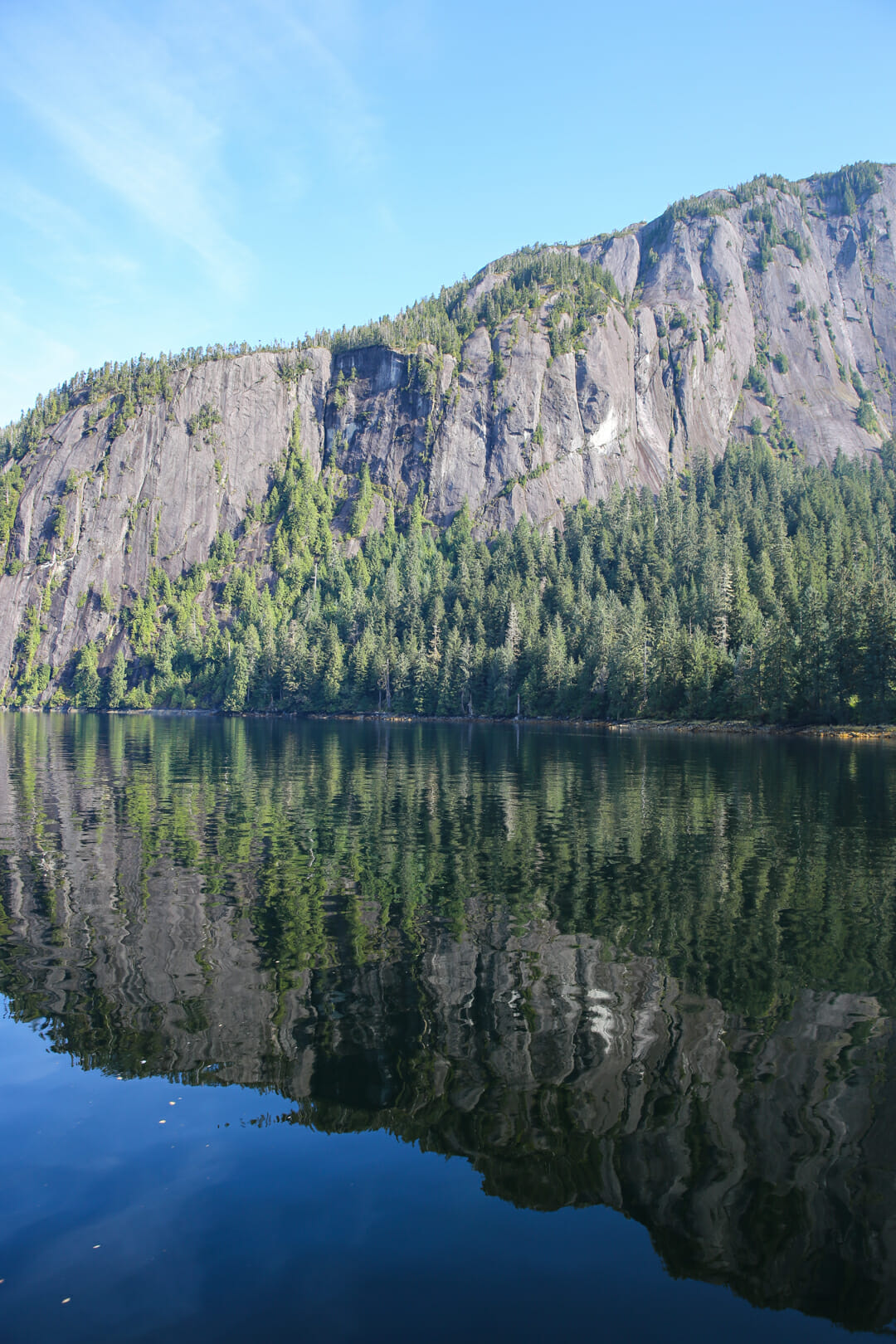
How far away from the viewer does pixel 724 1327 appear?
804 centimetres

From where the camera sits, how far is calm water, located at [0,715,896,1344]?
27.8 ft

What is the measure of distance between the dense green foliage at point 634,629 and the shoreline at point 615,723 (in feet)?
6.07

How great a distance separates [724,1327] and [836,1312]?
115 centimetres

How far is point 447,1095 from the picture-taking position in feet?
39.1

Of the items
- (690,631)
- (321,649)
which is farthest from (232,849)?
(321,649)

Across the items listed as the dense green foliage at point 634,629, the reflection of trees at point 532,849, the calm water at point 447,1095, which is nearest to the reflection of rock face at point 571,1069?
the calm water at point 447,1095

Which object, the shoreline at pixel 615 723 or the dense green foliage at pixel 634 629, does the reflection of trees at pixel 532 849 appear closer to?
the shoreline at pixel 615 723

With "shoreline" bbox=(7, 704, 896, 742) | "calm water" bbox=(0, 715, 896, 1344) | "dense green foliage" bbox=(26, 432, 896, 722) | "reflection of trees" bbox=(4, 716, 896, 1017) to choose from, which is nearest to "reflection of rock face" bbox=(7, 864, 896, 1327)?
"calm water" bbox=(0, 715, 896, 1344)

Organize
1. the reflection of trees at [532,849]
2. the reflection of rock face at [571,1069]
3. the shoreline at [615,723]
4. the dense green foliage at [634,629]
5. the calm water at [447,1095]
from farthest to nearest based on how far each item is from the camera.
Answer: the dense green foliage at [634,629], the shoreline at [615,723], the reflection of trees at [532,849], the reflection of rock face at [571,1069], the calm water at [447,1095]

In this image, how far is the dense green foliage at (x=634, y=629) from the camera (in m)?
102

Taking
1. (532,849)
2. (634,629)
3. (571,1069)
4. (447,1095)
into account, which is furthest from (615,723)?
(447,1095)

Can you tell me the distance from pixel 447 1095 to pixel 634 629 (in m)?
122

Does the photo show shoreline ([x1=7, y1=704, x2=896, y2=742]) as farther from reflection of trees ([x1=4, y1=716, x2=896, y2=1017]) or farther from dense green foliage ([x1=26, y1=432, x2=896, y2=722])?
reflection of trees ([x1=4, y1=716, x2=896, y2=1017])

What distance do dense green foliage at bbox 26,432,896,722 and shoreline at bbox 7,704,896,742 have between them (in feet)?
6.07
